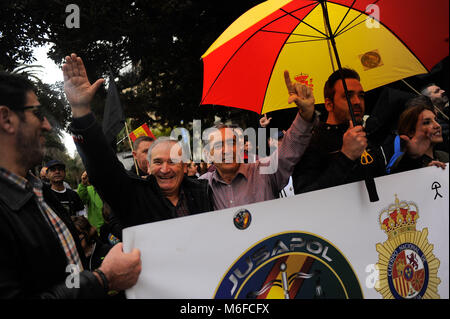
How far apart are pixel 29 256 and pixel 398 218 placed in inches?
68.8

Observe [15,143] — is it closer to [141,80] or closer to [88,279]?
[88,279]

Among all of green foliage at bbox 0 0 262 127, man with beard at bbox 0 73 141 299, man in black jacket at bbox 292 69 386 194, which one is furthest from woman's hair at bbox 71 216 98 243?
green foliage at bbox 0 0 262 127

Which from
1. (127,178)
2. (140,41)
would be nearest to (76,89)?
(127,178)

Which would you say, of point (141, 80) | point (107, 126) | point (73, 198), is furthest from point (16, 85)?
point (141, 80)

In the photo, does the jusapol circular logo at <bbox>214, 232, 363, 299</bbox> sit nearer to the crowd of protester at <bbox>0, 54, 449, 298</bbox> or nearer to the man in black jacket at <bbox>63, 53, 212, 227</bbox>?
the crowd of protester at <bbox>0, 54, 449, 298</bbox>

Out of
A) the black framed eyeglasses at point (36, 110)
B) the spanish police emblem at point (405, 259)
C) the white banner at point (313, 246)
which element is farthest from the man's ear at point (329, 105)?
the black framed eyeglasses at point (36, 110)

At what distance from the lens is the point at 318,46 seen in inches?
120

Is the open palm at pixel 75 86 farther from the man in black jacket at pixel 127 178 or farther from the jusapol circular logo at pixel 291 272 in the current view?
the jusapol circular logo at pixel 291 272

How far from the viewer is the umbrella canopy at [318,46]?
268 cm

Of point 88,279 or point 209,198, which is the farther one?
point 209,198

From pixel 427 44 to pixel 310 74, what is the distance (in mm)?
818

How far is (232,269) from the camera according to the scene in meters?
1.83

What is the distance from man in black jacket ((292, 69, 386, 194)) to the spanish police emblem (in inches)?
10.6

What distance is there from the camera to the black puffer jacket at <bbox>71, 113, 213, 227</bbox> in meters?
1.87
